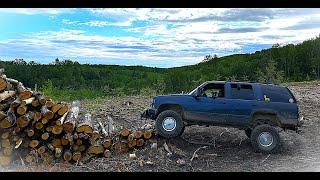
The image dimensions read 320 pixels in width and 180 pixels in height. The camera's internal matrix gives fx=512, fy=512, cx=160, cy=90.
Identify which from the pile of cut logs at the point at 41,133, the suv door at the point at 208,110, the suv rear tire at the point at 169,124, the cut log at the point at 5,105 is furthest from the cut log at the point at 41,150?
the suv door at the point at 208,110

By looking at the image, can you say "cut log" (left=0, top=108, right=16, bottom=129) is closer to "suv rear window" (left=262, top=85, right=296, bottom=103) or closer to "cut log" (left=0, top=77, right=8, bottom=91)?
"cut log" (left=0, top=77, right=8, bottom=91)

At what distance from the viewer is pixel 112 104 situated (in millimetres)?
18438

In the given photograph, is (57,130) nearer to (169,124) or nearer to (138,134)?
(138,134)

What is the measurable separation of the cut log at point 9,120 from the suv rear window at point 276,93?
667cm

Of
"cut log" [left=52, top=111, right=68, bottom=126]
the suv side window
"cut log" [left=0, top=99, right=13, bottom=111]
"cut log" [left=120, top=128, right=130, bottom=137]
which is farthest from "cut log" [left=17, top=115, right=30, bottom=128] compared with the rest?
the suv side window

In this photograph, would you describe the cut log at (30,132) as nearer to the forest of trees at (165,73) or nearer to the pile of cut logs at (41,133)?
the pile of cut logs at (41,133)

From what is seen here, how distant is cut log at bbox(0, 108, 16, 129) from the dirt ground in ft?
3.43

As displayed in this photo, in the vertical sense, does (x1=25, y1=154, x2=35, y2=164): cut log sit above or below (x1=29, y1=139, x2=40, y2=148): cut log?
below

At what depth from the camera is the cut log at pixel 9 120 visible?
1238 centimetres

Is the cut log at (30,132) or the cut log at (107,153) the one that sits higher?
the cut log at (30,132)

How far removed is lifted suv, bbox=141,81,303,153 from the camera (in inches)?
542

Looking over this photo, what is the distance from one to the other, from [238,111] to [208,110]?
81 cm

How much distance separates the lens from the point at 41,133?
42.8 feet

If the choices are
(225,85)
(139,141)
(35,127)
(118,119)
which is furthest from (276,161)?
(35,127)
